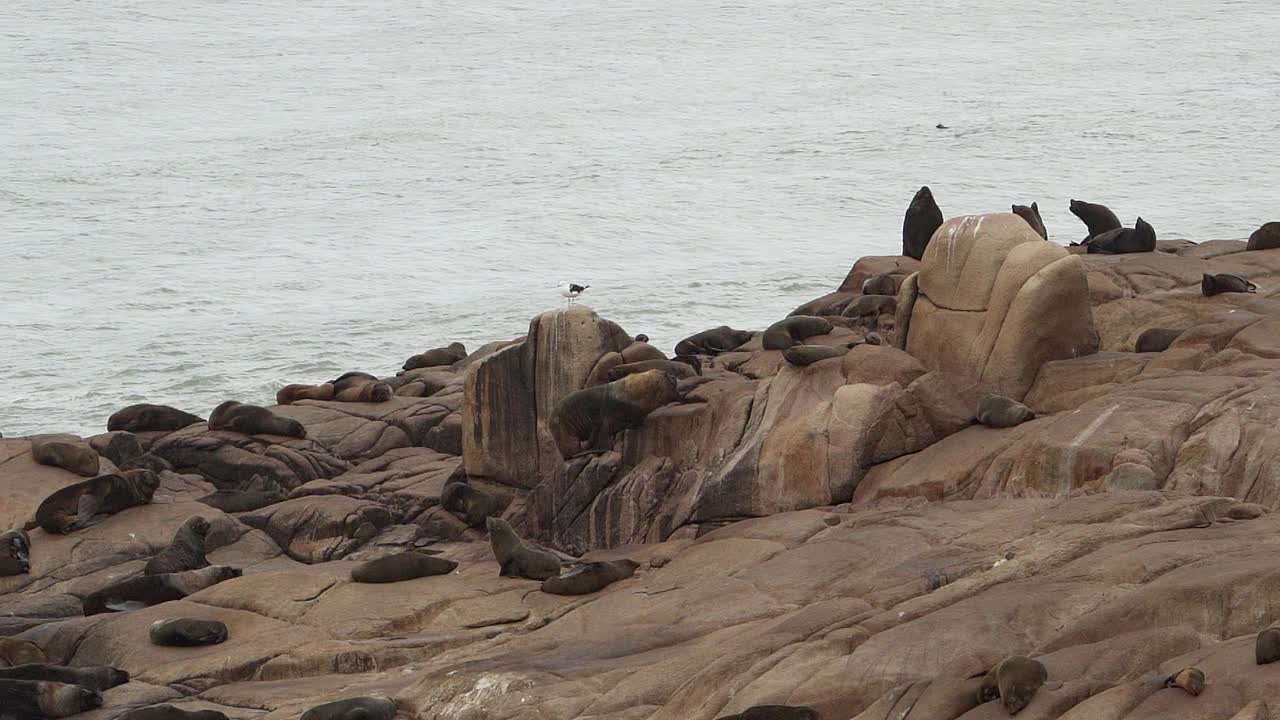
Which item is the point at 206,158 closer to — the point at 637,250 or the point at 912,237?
the point at 637,250

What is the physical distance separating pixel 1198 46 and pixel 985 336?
41.7 m

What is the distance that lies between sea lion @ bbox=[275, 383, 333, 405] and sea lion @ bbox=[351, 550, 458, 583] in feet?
20.2

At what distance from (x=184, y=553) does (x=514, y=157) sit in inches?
1147

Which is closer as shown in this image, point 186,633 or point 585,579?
point 186,633

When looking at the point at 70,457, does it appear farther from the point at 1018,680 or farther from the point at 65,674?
the point at 1018,680

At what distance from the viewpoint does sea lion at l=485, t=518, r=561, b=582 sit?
496 inches

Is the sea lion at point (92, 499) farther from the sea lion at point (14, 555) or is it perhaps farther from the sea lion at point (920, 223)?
the sea lion at point (920, 223)

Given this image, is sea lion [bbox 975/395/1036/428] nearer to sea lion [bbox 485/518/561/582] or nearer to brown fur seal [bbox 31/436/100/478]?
sea lion [bbox 485/518/561/582]

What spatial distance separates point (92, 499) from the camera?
1447 cm

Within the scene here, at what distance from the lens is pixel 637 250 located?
33.8 metres

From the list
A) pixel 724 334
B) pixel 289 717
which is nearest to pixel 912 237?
pixel 724 334

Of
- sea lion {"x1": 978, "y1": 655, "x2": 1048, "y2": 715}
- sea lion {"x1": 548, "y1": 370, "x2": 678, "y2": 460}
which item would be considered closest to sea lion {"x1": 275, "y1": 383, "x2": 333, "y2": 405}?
sea lion {"x1": 548, "y1": 370, "x2": 678, "y2": 460}

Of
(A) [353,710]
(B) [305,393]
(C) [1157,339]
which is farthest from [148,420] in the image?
(C) [1157,339]

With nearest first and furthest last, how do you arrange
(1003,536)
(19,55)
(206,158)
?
1. (1003,536)
2. (206,158)
3. (19,55)
